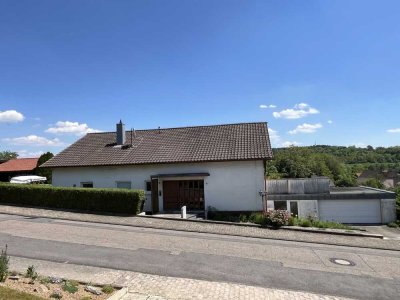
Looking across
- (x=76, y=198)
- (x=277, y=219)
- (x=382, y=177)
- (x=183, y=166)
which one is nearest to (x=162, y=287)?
(x=277, y=219)

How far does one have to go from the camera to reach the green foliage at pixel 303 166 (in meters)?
85.7

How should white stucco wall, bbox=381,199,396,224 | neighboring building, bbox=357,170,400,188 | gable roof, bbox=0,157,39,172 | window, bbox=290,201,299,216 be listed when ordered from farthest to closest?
neighboring building, bbox=357,170,400,188
gable roof, bbox=0,157,39,172
window, bbox=290,201,299,216
white stucco wall, bbox=381,199,396,224

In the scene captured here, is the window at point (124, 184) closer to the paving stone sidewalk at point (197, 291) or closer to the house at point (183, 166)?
the house at point (183, 166)

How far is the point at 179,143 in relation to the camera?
2753 cm

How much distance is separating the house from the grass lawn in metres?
16.9

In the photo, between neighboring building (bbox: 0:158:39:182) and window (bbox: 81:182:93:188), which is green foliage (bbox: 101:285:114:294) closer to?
window (bbox: 81:182:93:188)

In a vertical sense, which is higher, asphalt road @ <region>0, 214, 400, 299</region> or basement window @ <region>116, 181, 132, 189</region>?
basement window @ <region>116, 181, 132, 189</region>

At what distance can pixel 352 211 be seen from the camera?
2964 cm

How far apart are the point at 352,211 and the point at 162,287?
2451 cm

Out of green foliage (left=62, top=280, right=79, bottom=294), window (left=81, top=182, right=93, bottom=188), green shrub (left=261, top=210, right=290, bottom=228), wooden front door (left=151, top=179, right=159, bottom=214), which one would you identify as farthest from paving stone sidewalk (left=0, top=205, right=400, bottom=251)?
green foliage (left=62, top=280, right=79, bottom=294)

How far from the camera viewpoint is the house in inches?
931

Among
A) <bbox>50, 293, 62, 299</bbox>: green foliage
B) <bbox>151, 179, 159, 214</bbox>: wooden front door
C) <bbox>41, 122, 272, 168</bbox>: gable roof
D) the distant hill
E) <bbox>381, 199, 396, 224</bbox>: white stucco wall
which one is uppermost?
the distant hill

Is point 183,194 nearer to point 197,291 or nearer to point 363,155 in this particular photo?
point 197,291

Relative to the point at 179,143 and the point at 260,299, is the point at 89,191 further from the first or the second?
the point at 260,299
